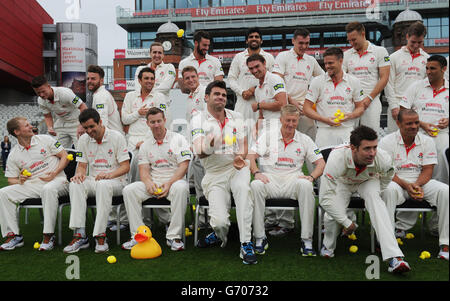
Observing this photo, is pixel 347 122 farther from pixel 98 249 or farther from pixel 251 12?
pixel 251 12

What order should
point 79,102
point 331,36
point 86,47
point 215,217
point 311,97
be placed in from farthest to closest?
point 331,36
point 86,47
point 79,102
point 311,97
point 215,217

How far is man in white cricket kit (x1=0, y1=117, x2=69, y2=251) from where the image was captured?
4.47 metres

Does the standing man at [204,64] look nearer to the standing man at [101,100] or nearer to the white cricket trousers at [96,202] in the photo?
the standing man at [101,100]

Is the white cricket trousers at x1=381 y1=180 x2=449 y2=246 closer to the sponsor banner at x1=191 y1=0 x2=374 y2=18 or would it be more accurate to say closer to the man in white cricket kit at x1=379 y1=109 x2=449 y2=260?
the man in white cricket kit at x1=379 y1=109 x2=449 y2=260

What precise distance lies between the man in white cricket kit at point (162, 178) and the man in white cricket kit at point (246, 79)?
1.24m

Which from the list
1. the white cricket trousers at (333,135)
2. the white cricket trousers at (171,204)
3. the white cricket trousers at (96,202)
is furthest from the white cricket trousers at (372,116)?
the white cricket trousers at (96,202)

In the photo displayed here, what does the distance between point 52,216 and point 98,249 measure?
0.68 m

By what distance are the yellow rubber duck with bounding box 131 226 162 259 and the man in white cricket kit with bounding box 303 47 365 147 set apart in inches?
94.8

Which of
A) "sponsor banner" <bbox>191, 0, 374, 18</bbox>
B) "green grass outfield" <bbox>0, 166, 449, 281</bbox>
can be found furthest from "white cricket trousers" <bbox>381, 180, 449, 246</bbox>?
"sponsor banner" <bbox>191, 0, 374, 18</bbox>

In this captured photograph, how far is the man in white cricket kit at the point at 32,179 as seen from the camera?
4473 millimetres

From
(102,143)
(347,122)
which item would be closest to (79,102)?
(102,143)

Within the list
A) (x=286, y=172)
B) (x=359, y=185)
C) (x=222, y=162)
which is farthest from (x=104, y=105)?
(x=359, y=185)

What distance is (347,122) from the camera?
4.96 meters

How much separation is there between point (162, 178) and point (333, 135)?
2182mm
